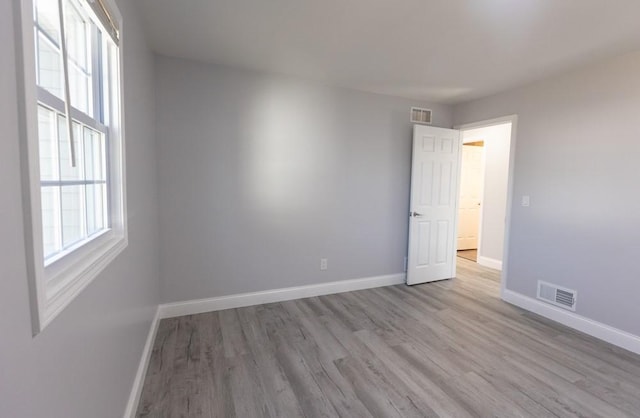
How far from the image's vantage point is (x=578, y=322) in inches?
112

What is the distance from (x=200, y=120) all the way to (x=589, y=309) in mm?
4091

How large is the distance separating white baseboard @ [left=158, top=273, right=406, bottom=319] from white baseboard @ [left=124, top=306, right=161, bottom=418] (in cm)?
32

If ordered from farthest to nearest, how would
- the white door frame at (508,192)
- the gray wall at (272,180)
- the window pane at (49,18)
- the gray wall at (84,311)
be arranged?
1. the white door frame at (508,192)
2. the gray wall at (272,180)
3. the window pane at (49,18)
4. the gray wall at (84,311)

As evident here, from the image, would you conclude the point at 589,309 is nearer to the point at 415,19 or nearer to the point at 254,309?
the point at 415,19

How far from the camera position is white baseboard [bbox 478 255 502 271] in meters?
4.86

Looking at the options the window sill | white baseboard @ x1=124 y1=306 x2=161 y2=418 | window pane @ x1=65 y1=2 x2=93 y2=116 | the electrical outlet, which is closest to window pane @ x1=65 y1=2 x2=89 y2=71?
window pane @ x1=65 y1=2 x2=93 y2=116

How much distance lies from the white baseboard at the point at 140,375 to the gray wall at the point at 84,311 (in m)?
0.08

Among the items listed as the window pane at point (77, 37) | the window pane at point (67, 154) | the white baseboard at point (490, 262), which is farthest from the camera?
the white baseboard at point (490, 262)

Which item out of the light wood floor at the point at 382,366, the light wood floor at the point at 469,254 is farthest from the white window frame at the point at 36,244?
the light wood floor at the point at 469,254

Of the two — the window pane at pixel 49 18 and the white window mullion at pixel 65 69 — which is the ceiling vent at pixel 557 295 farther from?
the window pane at pixel 49 18

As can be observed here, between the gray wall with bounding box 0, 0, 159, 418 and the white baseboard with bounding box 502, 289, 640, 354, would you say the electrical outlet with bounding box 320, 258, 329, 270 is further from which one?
the white baseboard with bounding box 502, 289, 640, 354

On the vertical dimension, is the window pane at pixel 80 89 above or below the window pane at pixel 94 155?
above

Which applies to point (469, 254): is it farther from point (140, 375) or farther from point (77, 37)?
point (77, 37)

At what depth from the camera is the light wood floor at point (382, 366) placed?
5.99 ft
